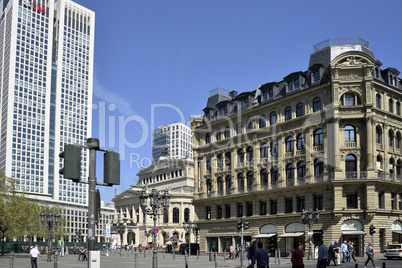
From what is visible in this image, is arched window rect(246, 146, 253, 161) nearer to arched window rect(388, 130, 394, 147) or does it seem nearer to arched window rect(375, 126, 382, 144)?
arched window rect(375, 126, 382, 144)

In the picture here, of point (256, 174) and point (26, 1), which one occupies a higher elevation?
point (26, 1)

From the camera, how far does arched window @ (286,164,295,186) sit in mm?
56981

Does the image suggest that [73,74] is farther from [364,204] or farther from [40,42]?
[364,204]

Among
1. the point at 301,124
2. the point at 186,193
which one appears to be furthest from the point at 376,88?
the point at 186,193

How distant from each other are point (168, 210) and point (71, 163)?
106302 mm

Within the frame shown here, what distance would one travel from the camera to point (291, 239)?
5678cm

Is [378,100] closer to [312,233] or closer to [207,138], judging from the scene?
[312,233]

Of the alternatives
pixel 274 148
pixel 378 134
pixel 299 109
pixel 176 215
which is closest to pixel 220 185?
pixel 274 148

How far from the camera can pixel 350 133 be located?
173 ft

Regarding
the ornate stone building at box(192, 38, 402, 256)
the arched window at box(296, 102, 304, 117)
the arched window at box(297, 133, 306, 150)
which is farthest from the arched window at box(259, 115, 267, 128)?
the arched window at box(297, 133, 306, 150)

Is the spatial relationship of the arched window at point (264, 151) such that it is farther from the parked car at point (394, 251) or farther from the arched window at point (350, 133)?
the parked car at point (394, 251)

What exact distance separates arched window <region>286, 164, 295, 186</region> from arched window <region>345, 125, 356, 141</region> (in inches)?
316

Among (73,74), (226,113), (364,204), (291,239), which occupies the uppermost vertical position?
(73,74)

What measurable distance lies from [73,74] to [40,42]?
1612 centimetres
